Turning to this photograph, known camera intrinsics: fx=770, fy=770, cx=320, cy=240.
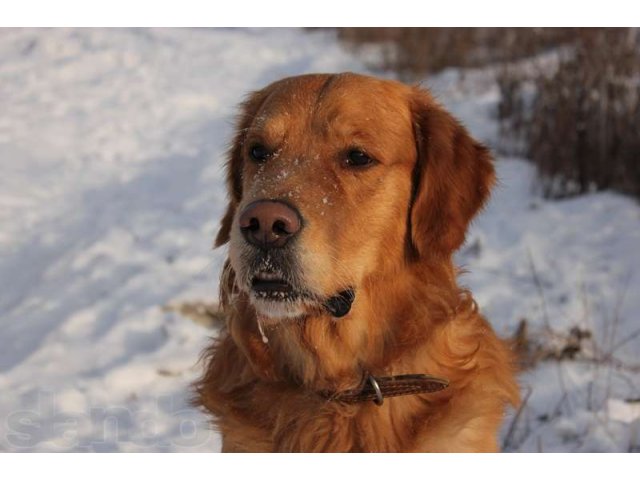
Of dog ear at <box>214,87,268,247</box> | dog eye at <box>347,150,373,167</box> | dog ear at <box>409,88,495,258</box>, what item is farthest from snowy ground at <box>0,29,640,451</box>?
dog ear at <box>214,87,268,247</box>

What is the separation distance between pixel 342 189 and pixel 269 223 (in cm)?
45

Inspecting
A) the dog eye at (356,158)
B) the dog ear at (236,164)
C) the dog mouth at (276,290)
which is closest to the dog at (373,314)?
the dog eye at (356,158)

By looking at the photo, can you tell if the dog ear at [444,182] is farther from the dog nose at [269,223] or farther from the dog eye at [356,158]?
the dog nose at [269,223]

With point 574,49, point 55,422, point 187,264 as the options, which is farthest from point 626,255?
point 55,422

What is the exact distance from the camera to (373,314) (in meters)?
3.19

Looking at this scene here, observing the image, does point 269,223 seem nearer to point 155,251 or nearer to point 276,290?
point 276,290

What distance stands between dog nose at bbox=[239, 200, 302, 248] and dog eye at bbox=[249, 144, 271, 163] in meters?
0.57

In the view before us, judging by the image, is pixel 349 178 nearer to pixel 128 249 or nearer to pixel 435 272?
pixel 435 272

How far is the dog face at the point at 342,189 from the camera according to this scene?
2.75 m

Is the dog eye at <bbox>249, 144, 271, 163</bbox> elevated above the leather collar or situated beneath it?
elevated above

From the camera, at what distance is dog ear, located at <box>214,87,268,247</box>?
3.64 m

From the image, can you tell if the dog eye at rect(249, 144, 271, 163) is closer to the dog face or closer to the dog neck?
the dog face

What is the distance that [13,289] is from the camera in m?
5.90

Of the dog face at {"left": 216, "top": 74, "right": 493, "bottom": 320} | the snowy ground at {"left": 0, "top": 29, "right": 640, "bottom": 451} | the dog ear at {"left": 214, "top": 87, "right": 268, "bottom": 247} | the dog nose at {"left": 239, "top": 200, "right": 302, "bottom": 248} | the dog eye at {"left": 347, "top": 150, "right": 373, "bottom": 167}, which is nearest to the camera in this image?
the dog nose at {"left": 239, "top": 200, "right": 302, "bottom": 248}
